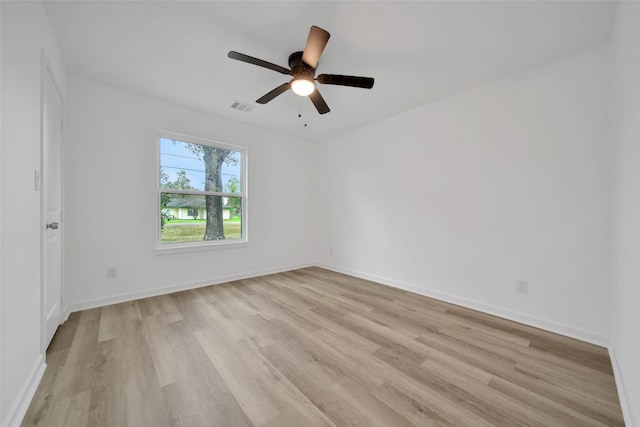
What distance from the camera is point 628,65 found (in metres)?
1.44

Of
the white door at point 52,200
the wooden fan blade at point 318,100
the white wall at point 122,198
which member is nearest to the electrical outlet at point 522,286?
the wooden fan blade at point 318,100

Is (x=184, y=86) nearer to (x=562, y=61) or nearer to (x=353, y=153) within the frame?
(x=353, y=153)

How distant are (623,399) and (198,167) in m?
4.44

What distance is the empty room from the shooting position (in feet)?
4.38

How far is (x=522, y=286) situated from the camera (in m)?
2.36

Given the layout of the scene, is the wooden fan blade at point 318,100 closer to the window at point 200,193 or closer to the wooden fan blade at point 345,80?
the wooden fan blade at point 345,80

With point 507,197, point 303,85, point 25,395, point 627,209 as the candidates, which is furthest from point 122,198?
point 627,209

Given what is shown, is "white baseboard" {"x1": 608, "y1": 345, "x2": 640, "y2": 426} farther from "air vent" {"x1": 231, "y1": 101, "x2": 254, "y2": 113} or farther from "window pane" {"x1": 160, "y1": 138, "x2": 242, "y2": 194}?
"window pane" {"x1": 160, "y1": 138, "x2": 242, "y2": 194}

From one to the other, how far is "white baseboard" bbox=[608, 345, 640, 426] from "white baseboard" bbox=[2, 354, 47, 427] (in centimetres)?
294

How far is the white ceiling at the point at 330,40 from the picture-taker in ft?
5.55

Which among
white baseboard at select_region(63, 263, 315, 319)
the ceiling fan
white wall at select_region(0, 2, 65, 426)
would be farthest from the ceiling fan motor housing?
white baseboard at select_region(63, 263, 315, 319)

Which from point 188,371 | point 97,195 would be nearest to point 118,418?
point 188,371

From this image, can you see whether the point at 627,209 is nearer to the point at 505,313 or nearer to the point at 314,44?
the point at 505,313

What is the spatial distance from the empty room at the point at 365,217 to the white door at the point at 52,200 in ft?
0.13
